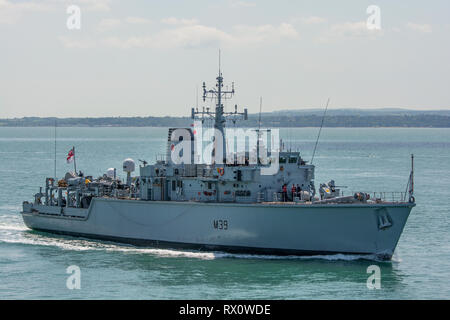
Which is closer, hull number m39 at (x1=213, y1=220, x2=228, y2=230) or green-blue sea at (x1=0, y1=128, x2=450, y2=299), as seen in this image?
green-blue sea at (x1=0, y1=128, x2=450, y2=299)

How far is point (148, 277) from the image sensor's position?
30312 mm

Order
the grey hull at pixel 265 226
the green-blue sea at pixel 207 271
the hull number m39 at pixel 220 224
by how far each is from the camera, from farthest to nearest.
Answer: the hull number m39 at pixel 220 224 < the grey hull at pixel 265 226 < the green-blue sea at pixel 207 271

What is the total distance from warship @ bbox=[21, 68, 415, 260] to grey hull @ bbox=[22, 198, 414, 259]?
47mm

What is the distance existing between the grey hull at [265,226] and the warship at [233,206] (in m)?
0.05

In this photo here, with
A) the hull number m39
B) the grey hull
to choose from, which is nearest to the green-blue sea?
the grey hull

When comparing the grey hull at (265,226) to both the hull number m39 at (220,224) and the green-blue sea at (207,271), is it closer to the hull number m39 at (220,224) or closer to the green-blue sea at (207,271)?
the hull number m39 at (220,224)

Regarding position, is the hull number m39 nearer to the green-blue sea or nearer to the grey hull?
the grey hull

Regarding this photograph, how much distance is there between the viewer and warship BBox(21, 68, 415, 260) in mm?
31375

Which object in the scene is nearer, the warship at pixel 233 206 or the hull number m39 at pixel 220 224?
the warship at pixel 233 206

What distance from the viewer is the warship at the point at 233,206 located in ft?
103

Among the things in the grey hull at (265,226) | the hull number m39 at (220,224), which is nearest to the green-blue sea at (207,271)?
the grey hull at (265,226)

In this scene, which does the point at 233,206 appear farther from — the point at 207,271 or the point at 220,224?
the point at 207,271

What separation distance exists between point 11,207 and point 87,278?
22.5 meters

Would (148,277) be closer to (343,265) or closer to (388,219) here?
(343,265)
